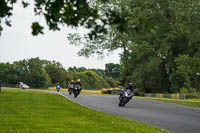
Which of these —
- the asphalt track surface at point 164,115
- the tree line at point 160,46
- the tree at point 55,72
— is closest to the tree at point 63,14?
the asphalt track surface at point 164,115

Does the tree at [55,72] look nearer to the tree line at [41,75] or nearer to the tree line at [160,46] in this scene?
the tree line at [41,75]

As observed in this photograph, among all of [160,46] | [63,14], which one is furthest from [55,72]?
[63,14]

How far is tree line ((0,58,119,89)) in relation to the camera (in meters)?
Answer: 121

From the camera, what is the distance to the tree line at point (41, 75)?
121 metres

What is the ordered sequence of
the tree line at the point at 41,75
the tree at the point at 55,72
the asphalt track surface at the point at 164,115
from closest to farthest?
the asphalt track surface at the point at 164,115, the tree line at the point at 41,75, the tree at the point at 55,72

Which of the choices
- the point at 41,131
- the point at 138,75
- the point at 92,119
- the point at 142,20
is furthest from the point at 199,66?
the point at 142,20

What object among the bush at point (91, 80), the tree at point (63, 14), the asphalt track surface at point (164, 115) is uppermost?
the bush at point (91, 80)

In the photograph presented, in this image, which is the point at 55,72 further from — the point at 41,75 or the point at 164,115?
the point at 164,115

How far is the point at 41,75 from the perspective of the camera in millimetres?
118250

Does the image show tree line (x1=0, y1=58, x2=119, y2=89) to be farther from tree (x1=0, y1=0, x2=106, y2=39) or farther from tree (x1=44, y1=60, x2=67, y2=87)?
tree (x1=0, y1=0, x2=106, y2=39)

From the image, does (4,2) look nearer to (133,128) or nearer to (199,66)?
(133,128)

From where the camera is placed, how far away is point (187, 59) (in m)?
38.8

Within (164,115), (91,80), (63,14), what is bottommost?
(164,115)

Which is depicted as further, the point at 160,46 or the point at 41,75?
the point at 41,75
